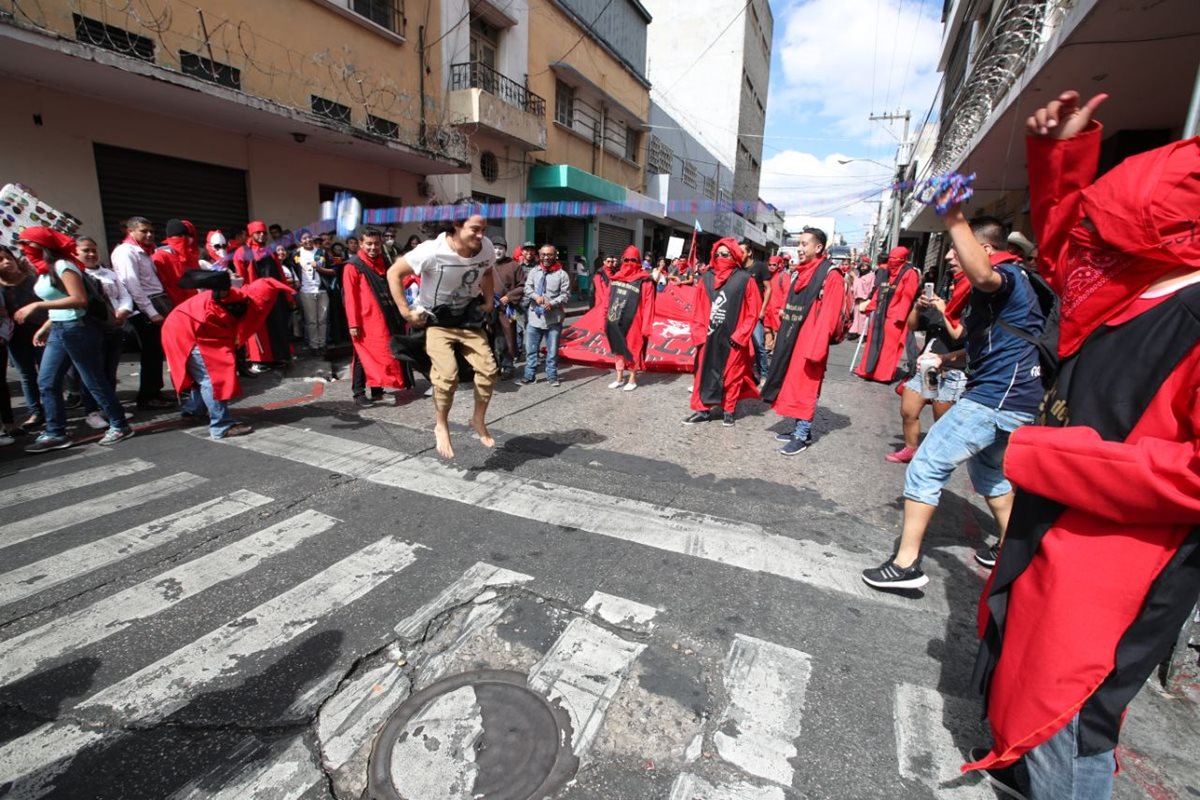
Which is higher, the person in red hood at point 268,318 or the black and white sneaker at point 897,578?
the person in red hood at point 268,318

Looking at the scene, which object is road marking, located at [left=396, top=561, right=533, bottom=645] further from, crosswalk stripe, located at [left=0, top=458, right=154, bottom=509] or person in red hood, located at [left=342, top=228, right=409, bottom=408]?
A: person in red hood, located at [left=342, top=228, right=409, bottom=408]

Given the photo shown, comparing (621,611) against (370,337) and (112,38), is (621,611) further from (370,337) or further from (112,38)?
(112,38)

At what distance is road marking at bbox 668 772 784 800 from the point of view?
1802 millimetres

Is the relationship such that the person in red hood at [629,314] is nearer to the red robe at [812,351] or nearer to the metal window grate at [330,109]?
the red robe at [812,351]

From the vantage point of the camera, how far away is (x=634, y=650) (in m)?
2.49

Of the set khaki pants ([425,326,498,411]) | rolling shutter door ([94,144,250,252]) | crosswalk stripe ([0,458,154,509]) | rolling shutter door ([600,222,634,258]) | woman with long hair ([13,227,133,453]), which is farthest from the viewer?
rolling shutter door ([600,222,634,258])

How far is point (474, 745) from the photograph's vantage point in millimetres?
1991

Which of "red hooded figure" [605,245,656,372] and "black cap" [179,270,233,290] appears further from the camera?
"red hooded figure" [605,245,656,372]

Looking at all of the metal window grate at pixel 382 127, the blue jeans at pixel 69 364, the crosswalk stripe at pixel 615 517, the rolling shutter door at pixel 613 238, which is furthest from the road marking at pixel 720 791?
the rolling shutter door at pixel 613 238

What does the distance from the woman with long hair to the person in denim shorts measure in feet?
20.4

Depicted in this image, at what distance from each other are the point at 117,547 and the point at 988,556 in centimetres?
518

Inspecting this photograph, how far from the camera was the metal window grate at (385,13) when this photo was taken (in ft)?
40.4

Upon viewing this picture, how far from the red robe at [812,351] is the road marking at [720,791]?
371 centimetres

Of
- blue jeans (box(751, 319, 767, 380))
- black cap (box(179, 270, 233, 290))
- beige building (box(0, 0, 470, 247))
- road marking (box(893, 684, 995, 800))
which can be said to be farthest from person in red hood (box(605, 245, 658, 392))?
beige building (box(0, 0, 470, 247))
